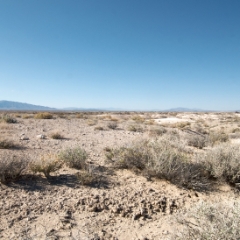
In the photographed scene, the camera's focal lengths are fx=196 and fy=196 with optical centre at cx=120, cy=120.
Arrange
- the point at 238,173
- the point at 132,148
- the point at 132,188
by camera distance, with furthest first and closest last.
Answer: the point at 132,148
the point at 238,173
the point at 132,188

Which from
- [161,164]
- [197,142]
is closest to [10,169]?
[161,164]

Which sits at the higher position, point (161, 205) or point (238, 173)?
point (238, 173)

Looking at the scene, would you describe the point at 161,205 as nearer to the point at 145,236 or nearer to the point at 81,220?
the point at 145,236

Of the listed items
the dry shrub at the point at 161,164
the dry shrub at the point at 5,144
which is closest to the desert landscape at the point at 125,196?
the dry shrub at the point at 161,164

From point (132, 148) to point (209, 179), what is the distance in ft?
6.78

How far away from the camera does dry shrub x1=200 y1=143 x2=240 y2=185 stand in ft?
15.0

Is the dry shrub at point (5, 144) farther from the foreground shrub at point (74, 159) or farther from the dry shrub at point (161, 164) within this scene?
the dry shrub at point (161, 164)

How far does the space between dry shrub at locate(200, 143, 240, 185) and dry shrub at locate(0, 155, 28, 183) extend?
441 centimetres

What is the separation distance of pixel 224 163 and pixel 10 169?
479 centimetres

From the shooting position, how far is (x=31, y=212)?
129 inches

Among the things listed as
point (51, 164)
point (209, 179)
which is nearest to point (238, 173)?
point (209, 179)

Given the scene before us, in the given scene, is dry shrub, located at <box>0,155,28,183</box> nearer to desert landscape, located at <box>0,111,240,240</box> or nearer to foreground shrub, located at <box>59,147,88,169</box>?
desert landscape, located at <box>0,111,240,240</box>

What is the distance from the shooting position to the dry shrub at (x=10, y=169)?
13.0 feet

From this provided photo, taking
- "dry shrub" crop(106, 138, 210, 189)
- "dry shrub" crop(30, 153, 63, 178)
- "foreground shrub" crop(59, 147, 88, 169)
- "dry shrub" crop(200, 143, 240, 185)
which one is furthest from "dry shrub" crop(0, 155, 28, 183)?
"dry shrub" crop(200, 143, 240, 185)
